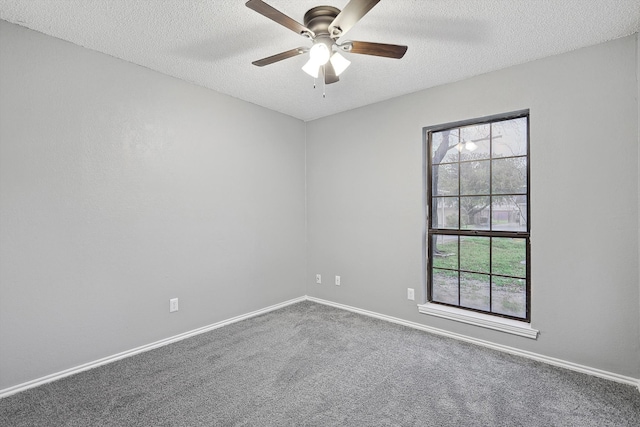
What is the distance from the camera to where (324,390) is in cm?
212

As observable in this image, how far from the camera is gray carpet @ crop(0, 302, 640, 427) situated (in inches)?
72.2

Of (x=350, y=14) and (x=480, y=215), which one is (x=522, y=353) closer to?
(x=480, y=215)

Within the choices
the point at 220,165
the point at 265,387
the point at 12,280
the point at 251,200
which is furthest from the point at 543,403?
the point at 12,280

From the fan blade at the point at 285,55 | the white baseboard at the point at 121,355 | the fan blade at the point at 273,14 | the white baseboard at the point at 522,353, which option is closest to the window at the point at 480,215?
the white baseboard at the point at 522,353

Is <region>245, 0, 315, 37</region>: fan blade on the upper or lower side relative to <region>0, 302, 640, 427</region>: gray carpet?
upper

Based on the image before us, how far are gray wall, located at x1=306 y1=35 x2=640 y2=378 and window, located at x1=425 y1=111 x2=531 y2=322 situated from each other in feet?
0.47

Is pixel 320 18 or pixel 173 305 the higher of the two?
pixel 320 18

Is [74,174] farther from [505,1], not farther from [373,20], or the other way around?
[505,1]

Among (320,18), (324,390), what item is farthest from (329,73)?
(324,390)

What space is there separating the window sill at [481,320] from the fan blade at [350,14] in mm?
2618

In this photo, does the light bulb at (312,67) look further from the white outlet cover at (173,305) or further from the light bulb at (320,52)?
the white outlet cover at (173,305)

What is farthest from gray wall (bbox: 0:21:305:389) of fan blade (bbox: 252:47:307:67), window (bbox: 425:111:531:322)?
window (bbox: 425:111:531:322)

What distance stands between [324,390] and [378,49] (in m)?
2.27

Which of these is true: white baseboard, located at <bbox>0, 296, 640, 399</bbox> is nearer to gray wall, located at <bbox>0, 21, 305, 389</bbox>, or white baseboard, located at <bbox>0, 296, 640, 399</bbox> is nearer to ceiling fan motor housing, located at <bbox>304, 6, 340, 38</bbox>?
gray wall, located at <bbox>0, 21, 305, 389</bbox>
